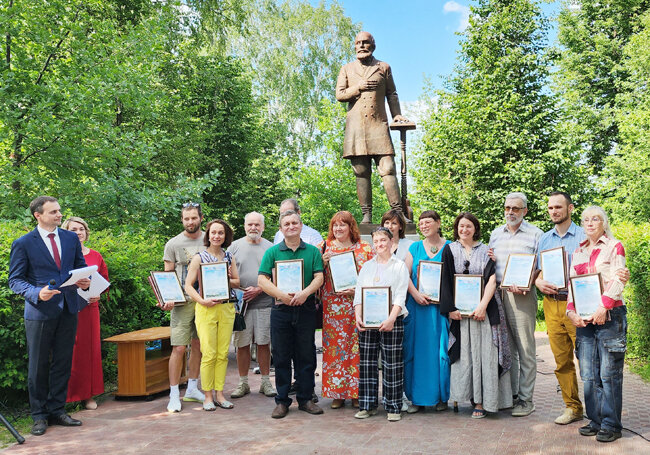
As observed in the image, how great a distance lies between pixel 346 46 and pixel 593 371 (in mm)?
29684

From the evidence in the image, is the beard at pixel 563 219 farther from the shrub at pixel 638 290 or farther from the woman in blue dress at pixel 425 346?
the shrub at pixel 638 290

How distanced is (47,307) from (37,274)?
327 mm

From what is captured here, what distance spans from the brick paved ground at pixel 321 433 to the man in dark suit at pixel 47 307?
320 mm

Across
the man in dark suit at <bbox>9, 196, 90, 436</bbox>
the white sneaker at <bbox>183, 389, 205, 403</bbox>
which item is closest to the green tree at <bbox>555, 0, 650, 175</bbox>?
the white sneaker at <bbox>183, 389, 205, 403</bbox>

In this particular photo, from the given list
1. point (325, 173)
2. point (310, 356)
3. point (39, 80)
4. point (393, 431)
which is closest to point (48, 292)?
point (310, 356)

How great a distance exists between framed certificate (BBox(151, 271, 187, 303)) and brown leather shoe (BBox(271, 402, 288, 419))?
1483mm

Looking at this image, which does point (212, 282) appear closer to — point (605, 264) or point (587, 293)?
point (587, 293)

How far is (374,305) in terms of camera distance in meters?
4.90

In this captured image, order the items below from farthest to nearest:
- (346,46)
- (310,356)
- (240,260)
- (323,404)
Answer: (346,46)
(240,260)
(323,404)
(310,356)

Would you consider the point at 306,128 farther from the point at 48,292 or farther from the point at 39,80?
the point at 48,292

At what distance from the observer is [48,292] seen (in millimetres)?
4750

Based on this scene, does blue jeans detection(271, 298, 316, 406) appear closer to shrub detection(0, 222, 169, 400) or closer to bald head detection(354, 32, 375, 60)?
shrub detection(0, 222, 169, 400)

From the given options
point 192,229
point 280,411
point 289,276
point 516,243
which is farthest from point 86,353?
point 516,243

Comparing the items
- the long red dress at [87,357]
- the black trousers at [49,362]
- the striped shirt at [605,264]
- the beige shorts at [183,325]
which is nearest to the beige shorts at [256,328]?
the beige shorts at [183,325]
